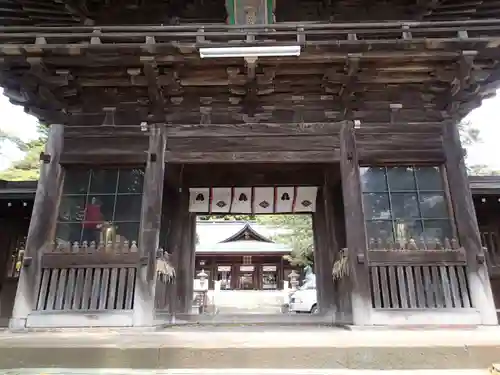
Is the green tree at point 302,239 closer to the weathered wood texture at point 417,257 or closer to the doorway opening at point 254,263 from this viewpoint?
the doorway opening at point 254,263

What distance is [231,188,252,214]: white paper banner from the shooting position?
8.52 metres

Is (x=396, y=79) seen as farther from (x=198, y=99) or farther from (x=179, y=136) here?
(x=179, y=136)

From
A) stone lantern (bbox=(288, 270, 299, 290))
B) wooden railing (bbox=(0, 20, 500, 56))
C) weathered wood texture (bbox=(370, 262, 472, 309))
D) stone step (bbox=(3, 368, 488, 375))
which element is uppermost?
wooden railing (bbox=(0, 20, 500, 56))

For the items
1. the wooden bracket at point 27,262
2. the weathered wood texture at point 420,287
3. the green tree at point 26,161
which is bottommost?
the weathered wood texture at point 420,287

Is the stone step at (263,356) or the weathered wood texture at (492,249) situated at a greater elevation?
the weathered wood texture at (492,249)

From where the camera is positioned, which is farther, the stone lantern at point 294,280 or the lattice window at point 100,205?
the stone lantern at point 294,280

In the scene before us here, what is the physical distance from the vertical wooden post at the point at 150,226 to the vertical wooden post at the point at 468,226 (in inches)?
172

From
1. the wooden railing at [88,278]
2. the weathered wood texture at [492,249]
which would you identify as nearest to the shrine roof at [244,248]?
the weathered wood texture at [492,249]

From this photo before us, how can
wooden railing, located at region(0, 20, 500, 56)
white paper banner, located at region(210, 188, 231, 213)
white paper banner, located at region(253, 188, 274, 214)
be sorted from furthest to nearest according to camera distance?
white paper banner, located at region(253, 188, 274, 214)
white paper banner, located at region(210, 188, 231, 213)
wooden railing, located at region(0, 20, 500, 56)

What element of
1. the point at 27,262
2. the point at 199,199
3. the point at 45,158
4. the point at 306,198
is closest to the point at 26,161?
the point at 199,199

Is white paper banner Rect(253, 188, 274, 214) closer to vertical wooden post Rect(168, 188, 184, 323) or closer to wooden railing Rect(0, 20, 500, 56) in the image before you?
vertical wooden post Rect(168, 188, 184, 323)

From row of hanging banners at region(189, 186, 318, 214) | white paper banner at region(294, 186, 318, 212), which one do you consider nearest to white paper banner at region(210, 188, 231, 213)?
row of hanging banners at region(189, 186, 318, 214)

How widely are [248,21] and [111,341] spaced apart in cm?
493

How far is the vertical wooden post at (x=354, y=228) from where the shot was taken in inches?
196
